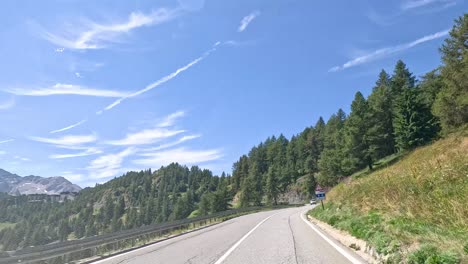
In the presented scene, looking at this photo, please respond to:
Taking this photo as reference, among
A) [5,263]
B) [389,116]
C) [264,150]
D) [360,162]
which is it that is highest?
[264,150]

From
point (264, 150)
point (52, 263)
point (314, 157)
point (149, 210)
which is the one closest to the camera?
point (52, 263)

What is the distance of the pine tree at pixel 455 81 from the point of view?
42.1 metres

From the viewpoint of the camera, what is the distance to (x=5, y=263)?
11.5 metres

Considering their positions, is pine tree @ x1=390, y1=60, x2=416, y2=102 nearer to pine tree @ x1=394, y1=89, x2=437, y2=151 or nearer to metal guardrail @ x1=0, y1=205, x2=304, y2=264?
pine tree @ x1=394, y1=89, x2=437, y2=151

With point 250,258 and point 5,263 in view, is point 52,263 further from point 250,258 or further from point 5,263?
point 250,258

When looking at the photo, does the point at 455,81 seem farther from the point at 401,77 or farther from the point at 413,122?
the point at 401,77

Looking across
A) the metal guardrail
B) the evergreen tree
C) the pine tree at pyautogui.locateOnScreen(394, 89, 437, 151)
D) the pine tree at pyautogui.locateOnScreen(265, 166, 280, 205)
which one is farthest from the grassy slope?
the pine tree at pyautogui.locateOnScreen(265, 166, 280, 205)

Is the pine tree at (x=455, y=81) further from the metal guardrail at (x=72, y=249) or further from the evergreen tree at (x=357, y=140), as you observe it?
the metal guardrail at (x=72, y=249)

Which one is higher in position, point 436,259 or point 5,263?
point 5,263

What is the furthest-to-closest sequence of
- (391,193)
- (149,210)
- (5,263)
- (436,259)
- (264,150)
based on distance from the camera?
(149,210), (264,150), (391,193), (5,263), (436,259)

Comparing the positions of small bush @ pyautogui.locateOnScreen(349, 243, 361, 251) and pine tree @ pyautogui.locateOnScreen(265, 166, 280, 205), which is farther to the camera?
pine tree @ pyautogui.locateOnScreen(265, 166, 280, 205)

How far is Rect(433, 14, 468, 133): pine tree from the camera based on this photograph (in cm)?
4211

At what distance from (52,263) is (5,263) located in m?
2.73

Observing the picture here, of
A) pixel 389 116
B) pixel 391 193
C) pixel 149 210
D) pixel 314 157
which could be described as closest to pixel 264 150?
pixel 314 157
